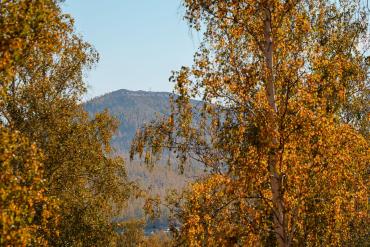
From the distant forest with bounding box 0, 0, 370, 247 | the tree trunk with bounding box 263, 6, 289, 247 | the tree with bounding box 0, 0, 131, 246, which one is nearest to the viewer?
the distant forest with bounding box 0, 0, 370, 247

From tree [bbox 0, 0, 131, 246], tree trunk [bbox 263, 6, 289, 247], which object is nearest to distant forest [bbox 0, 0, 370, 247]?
tree trunk [bbox 263, 6, 289, 247]

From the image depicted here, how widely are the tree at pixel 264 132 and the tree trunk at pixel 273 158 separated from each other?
3cm

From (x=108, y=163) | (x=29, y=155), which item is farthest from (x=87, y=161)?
(x=29, y=155)

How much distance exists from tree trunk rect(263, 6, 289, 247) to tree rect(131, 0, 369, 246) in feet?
0.10

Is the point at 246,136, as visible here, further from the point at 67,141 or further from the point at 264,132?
the point at 67,141

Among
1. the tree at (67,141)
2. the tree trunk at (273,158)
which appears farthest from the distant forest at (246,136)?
the tree at (67,141)

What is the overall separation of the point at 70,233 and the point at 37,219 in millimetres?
2610

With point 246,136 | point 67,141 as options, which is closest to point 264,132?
point 246,136

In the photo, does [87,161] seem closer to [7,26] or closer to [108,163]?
[108,163]

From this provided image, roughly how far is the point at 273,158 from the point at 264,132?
1037mm

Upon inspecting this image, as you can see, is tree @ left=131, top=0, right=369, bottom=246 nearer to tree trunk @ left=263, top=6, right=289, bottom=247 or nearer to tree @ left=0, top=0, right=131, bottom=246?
tree trunk @ left=263, top=6, right=289, bottom=247

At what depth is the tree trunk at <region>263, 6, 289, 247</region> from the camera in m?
13.9

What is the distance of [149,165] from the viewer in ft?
56.7

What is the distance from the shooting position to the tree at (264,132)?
1400cm
